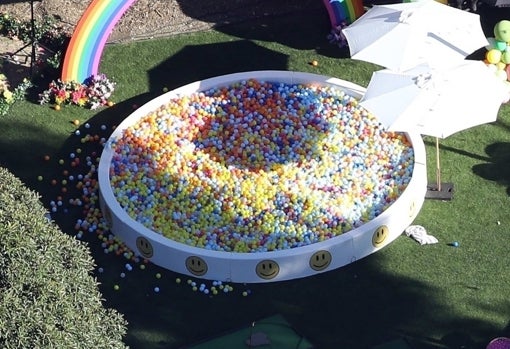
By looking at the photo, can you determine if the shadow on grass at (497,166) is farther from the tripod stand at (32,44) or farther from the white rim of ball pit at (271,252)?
the tripod stand at (32,44)

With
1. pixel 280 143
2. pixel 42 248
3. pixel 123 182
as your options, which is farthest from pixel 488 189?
pixel 42 248

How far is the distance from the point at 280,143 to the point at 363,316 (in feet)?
11.1

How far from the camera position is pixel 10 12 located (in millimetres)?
20469

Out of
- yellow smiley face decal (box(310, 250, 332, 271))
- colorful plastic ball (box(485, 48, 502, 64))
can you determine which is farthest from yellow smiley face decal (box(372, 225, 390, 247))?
colorful plastic ball (box(485, 48, 502, 64))

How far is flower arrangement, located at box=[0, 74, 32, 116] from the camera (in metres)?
18.6

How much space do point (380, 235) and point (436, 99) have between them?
Result: 207 cm

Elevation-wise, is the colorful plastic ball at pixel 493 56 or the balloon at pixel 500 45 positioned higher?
the balloon at pixel 500 45

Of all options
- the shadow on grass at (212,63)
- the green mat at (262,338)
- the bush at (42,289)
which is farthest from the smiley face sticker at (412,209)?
the bush at (42,289)

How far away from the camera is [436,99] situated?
1602 cm

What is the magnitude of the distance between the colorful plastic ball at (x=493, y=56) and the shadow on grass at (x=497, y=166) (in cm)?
145

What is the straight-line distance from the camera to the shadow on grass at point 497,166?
17.3 metres

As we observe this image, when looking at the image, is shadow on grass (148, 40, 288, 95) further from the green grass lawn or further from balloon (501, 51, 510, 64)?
balloon (501, 51, 510, 64)

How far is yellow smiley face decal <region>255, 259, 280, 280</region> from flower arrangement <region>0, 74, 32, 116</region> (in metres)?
5.61

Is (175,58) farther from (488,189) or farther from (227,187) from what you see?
(488,189)
